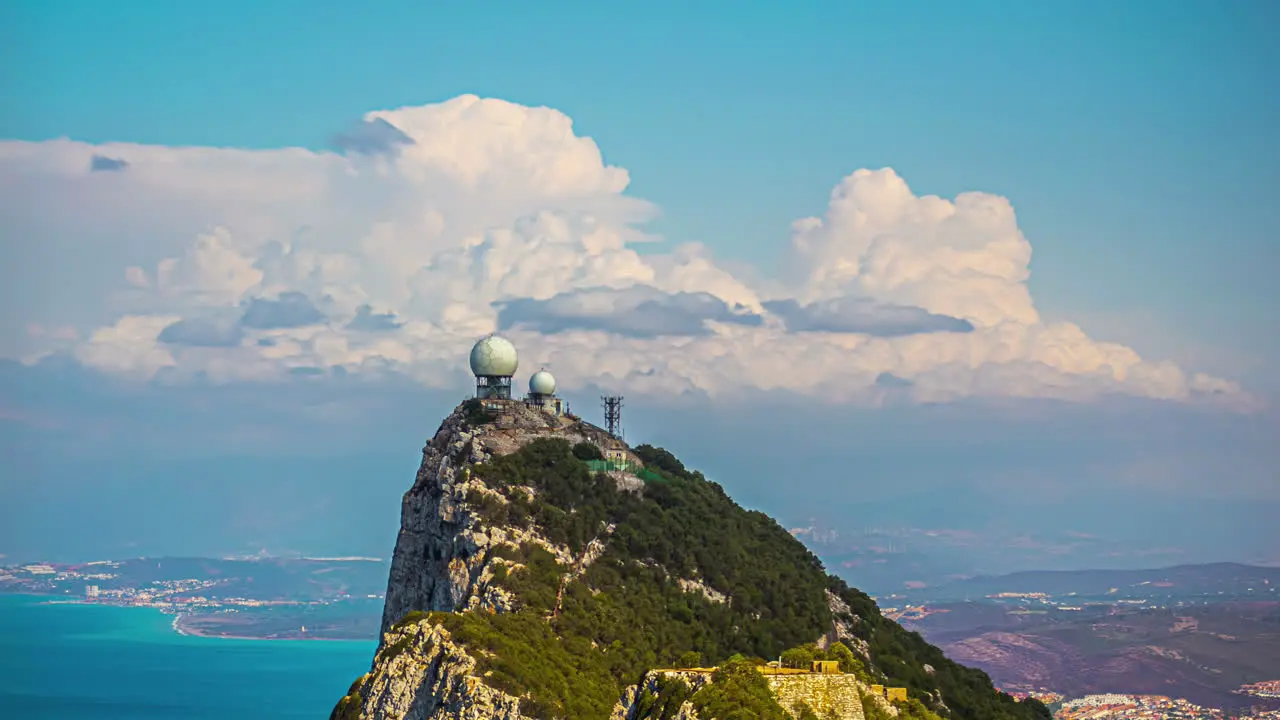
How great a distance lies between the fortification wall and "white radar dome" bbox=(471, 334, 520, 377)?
2730 inches

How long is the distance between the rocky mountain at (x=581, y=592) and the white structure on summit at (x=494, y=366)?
254 cm

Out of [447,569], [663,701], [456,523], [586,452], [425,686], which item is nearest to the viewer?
[663,701]

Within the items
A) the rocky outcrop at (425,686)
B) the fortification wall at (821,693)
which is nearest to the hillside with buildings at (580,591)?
the rocky outcrop at (425,686)

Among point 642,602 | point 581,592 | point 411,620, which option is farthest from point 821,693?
point 642,602

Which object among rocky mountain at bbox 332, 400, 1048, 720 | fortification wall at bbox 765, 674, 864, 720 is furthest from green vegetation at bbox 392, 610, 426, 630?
fortification wall at bbox 765, 674, 864, 720

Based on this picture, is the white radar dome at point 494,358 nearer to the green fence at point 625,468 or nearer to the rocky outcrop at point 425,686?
the green fence at point 625,468

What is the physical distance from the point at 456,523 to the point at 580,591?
493 inches

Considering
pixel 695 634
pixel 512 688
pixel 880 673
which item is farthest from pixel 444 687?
pixel 880 673

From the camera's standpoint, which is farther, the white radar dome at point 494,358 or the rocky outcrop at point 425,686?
the white radar dome at point 494,358

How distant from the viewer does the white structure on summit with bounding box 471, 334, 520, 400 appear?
129625 millimetres

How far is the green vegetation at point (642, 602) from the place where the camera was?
90062 millimetres

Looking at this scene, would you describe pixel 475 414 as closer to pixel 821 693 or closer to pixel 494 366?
pixel 494 366

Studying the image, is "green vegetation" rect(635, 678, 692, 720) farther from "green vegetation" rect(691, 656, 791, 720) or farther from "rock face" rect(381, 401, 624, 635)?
"rock face" rect(381, 401, 624, 635)

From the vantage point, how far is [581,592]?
10219 cm
